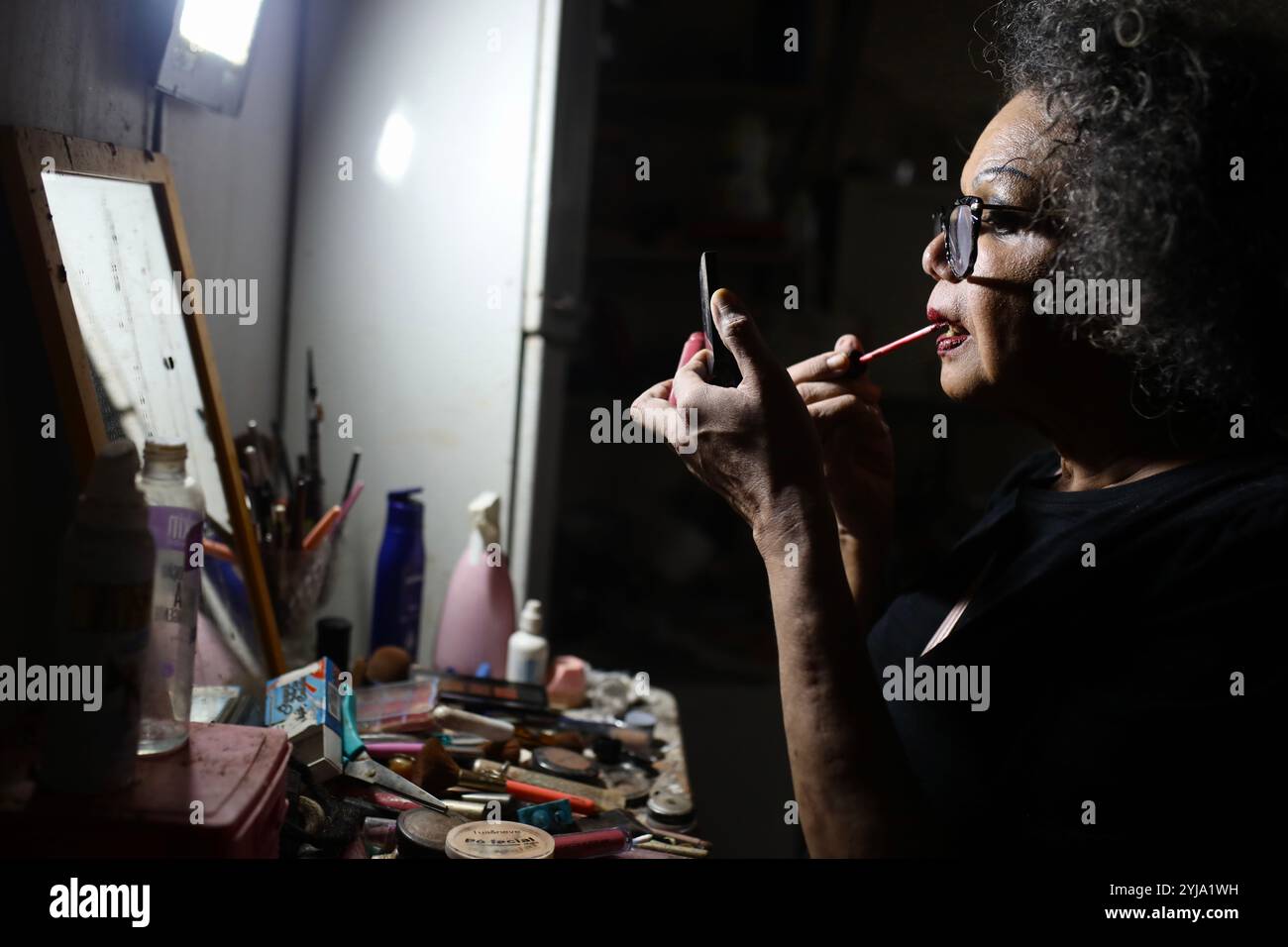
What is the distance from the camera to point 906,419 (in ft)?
9.28

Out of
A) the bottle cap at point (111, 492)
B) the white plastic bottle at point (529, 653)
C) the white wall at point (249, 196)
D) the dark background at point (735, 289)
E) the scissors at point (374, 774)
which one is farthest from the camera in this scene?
the dark background at point (735, 289)

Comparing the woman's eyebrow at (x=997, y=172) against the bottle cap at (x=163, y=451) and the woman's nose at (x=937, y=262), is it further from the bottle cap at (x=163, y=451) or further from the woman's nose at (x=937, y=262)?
the bottle cap at (x=163, y=451)

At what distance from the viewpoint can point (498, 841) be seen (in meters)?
0.92

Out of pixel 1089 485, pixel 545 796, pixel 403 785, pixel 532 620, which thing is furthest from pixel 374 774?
pixel 1089 485

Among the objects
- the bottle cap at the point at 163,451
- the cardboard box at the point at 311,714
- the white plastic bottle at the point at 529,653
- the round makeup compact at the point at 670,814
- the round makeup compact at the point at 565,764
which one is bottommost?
the round makeup compact at the point at 670,814

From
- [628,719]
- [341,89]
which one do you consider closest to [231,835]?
[628,719]

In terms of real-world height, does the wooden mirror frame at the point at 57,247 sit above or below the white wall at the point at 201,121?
below

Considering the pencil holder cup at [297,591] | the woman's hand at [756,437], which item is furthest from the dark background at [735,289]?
the woman's hand at [756,437]

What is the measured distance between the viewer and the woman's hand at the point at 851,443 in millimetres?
1203

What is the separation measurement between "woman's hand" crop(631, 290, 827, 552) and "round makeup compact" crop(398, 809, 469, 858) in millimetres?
378

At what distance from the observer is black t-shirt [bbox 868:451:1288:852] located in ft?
2.43

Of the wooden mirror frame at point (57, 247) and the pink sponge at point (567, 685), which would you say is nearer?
the wooden mirror frame at point (57, 247)

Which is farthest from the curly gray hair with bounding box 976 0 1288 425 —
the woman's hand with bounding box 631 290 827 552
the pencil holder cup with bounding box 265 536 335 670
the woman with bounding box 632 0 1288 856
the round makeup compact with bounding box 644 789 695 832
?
the pencil holder cup with bounding box 265 536 335 670
